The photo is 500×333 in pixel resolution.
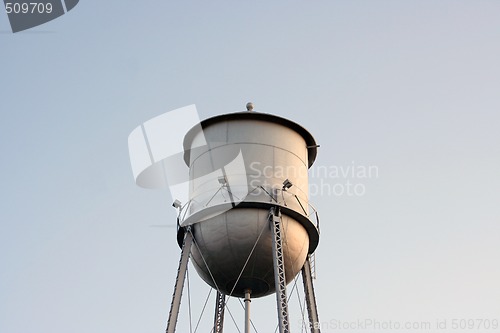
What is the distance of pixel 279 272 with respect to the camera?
1741 centimetres

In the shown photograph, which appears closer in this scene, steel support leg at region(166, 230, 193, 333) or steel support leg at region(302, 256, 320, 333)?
steel support leg at region(166, 230, 193, 333)

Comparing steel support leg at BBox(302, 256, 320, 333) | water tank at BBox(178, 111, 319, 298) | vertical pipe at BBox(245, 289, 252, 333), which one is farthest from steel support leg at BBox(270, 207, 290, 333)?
steel support leg at BBox(302, 256, 320, 333)

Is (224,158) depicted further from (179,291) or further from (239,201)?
(179,291)

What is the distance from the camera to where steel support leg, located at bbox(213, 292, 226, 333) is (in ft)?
64.2

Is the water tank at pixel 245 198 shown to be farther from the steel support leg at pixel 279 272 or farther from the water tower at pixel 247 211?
the steel support leg at pixel 279 272

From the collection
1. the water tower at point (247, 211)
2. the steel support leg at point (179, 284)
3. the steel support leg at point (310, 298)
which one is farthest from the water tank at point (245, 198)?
the steel support leg at point (310, 298)

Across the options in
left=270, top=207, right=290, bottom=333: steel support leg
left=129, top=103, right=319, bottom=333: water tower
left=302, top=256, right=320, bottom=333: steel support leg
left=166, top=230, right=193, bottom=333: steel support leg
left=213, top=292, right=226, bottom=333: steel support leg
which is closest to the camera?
left=270, top=207, right=290, bottom=333: steel support leg

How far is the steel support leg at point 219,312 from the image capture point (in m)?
19.6

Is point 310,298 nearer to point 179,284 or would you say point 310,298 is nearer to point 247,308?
point 247,308

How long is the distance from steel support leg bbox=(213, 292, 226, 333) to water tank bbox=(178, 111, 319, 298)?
0.96 metres

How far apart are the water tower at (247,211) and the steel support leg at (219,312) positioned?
0.03 m

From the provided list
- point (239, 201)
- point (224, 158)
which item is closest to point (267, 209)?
point (239, 201)

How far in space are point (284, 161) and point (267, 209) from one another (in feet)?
5.68

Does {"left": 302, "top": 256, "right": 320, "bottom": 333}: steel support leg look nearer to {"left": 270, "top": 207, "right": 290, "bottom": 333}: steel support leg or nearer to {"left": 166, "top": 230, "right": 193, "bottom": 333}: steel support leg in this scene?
{"left": 270, "top": 207, "right": 290, "bottom": 333}: steel support leg
